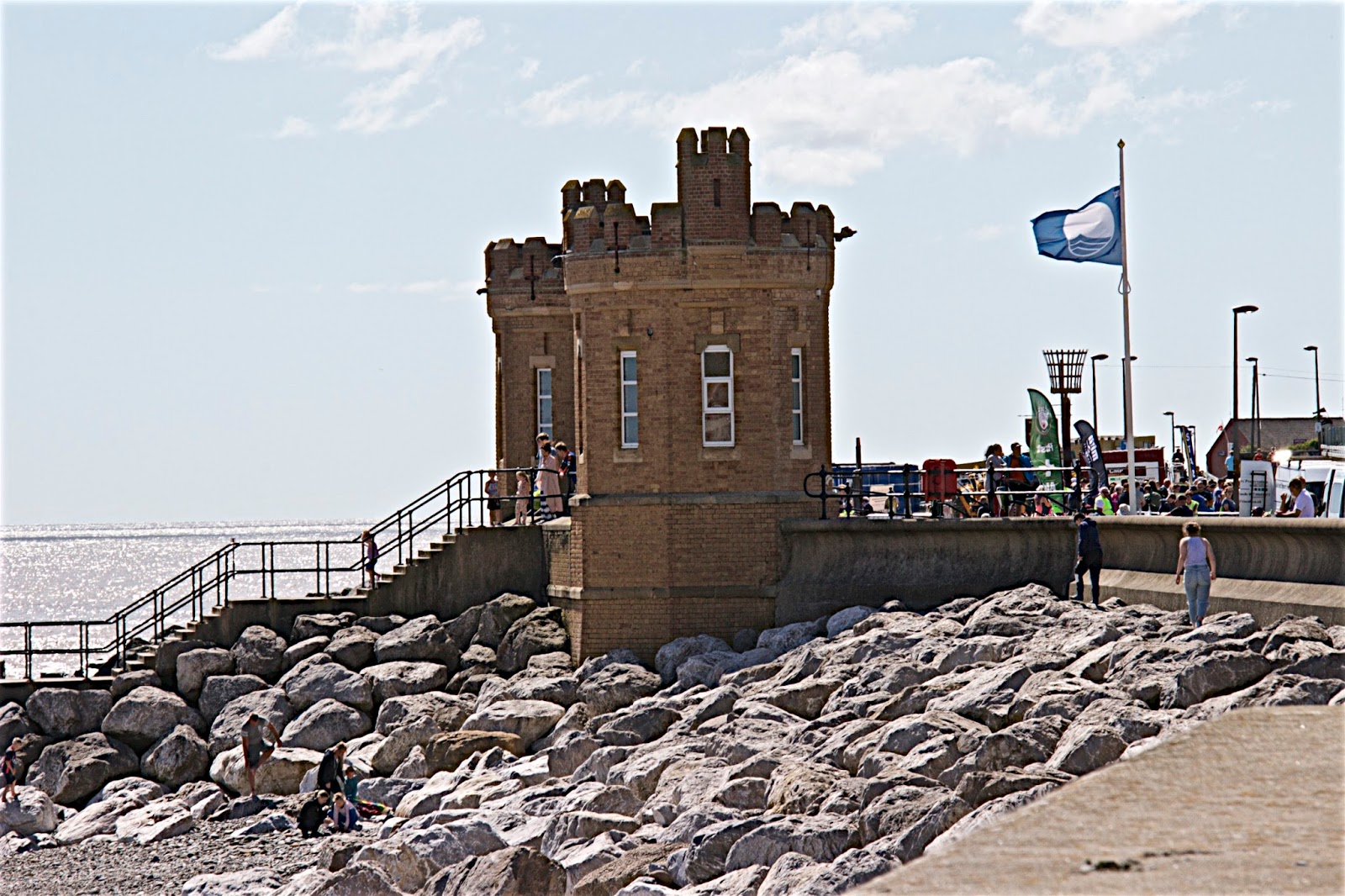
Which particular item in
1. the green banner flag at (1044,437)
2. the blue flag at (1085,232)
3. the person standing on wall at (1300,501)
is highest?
the blue flag at (1085,232)

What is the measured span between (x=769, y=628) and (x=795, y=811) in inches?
363

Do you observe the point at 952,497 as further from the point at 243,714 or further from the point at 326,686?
the point at 243,714

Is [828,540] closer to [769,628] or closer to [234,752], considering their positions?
[769,628]

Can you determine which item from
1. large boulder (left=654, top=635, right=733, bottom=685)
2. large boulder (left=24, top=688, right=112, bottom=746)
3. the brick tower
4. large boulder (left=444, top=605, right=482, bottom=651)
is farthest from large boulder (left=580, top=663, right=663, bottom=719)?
large boulder (left=24, top=688, right=112, bottom=746)

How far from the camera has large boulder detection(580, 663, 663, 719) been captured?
77.3 feet

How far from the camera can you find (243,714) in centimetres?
2577

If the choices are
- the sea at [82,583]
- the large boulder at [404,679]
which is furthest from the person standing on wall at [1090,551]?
the sea at [82,583]

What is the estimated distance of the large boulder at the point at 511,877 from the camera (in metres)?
14.3

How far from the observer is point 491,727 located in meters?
23.3

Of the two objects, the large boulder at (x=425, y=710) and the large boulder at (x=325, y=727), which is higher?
the large boulder at (x=425, y=710)

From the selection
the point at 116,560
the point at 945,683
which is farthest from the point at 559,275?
the point at 116,560

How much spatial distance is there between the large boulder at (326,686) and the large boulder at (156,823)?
256 cm

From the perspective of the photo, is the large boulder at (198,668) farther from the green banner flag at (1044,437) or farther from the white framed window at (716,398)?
the green banner flag at (1044,437)

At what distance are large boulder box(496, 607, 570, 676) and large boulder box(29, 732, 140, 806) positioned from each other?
5.55 m
